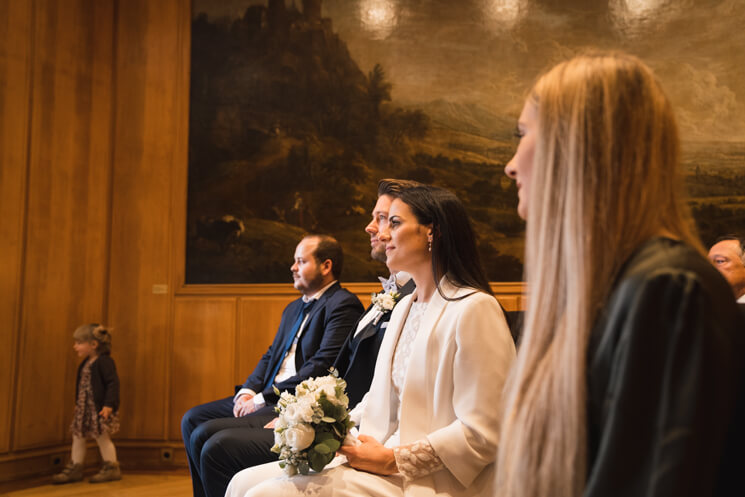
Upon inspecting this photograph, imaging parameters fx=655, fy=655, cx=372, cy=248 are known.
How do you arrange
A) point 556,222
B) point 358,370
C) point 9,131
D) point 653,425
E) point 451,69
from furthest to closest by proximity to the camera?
point 451,69 → point 9,131 → point 358,370 → point 556,222 → point 653,425

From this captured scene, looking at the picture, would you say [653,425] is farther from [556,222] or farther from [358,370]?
[358,370]

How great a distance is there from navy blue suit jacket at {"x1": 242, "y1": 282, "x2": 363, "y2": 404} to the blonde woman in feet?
11.3

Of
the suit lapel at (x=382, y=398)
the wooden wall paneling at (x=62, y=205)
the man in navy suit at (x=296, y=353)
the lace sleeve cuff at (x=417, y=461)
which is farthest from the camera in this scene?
the wooden wall paneling at (x=62, y=205)

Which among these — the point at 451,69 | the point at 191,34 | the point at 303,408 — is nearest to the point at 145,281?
the point at 191,34

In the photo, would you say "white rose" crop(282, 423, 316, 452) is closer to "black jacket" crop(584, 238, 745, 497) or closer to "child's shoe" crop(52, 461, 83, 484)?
"black jacket" crop(584, 238, 745, 497)

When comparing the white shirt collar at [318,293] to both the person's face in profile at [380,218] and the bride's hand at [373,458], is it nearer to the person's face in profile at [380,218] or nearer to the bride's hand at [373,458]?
the person's face in profile at [380,218]

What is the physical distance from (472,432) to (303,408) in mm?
661

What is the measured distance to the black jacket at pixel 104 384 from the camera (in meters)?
6.98

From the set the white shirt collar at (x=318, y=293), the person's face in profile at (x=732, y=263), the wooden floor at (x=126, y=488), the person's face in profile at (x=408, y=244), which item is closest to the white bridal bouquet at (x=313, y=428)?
the person's face in profile at (x=408, y=244)

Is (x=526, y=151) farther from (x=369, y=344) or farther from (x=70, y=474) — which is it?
(x=70, y=474)

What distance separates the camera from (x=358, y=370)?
4059 millimetres

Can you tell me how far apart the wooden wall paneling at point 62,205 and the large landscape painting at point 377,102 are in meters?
1.11

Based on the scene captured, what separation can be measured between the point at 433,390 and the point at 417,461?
0.31 m

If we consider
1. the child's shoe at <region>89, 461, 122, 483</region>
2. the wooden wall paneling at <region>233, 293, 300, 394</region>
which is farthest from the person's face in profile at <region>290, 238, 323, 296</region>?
the child's shoe at <region>89, 461, 122, 483</region>
